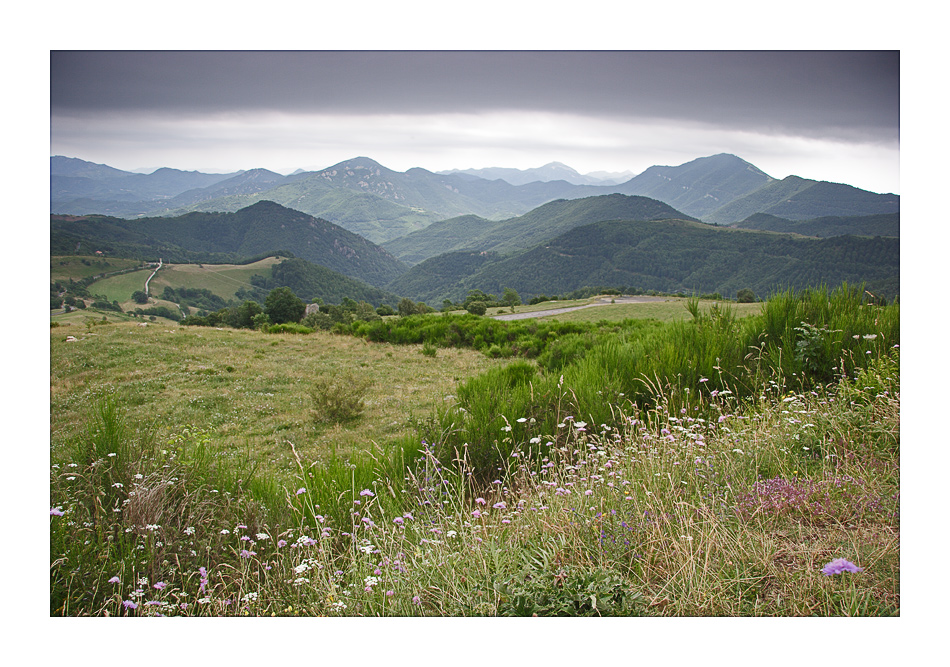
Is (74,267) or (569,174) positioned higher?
(569,174)

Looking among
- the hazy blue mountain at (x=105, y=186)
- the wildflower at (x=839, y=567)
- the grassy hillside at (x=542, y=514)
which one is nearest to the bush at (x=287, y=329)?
the hazy blue mountain at (x=105, y=186)

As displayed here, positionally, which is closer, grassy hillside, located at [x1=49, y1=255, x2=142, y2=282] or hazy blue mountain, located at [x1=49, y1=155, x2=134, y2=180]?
grassy hillside, located at [x1=49, y1=255, x2=142, y2=282]

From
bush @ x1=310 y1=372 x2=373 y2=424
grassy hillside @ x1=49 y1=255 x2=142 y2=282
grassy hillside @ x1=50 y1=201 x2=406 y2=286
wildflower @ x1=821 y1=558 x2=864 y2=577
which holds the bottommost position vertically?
bush @ x1=310 y1=372 x2=373 y2=424

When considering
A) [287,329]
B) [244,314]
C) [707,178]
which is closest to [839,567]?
[287,329]

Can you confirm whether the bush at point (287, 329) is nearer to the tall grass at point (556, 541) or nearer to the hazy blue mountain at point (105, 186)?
the hazy blue mountain at point (105, 186)

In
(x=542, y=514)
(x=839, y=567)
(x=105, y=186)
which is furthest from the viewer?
(x=105, y=186)

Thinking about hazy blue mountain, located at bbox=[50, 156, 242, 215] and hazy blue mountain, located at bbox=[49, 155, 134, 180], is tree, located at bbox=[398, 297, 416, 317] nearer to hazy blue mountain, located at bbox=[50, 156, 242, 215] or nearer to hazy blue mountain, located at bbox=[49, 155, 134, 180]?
hazy blue mountain, located at bbox=[50, 156, 242, 215]

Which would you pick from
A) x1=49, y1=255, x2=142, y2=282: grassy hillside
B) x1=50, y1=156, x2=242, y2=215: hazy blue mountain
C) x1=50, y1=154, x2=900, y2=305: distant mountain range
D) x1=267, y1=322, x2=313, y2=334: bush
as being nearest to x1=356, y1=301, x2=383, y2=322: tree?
x1=267, y1=322, x2=313, y2=334: bush

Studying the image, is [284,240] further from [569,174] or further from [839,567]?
[839,567]
